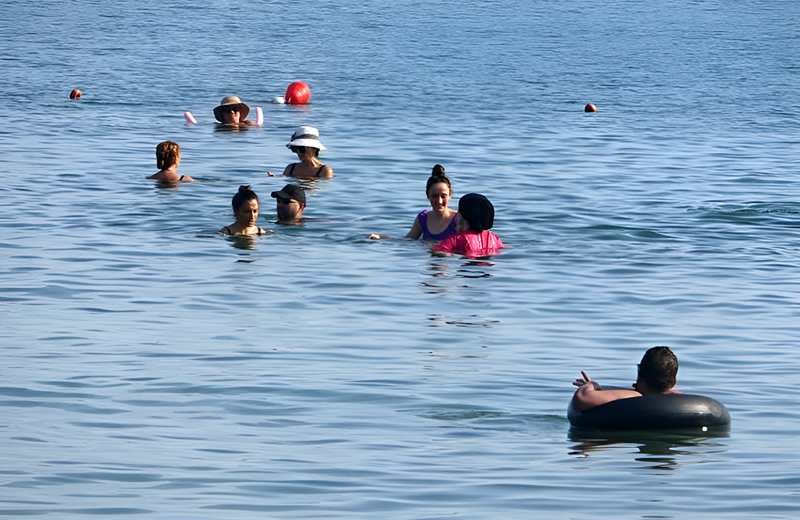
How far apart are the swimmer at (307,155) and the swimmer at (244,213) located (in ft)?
14.5

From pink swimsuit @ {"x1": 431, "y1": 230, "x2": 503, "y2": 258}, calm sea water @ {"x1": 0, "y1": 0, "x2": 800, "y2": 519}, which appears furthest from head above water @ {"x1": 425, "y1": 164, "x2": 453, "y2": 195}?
calm sea water @ {"x1": 0, "y1": 0, "x2": 800, "y2": 519}

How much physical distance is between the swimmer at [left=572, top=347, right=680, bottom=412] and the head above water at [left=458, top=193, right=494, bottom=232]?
653 centimetres

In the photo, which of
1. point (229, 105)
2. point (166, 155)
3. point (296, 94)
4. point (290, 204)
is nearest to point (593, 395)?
point (290, 204)

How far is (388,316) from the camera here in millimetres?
13484

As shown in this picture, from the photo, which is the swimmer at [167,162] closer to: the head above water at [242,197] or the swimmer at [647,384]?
the head above water at [242,197]

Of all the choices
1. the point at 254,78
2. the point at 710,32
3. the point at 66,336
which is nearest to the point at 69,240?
the point at 66,336

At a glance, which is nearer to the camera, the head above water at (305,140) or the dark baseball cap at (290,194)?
the dark baseball cap at (290,194)

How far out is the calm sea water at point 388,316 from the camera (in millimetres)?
8305

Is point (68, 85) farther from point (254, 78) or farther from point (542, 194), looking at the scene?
point (542, 194)

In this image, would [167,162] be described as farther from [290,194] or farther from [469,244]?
[469,244]

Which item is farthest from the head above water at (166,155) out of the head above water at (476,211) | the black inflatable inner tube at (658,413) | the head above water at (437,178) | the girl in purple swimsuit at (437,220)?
the black inflatable inner tube at (658,413)

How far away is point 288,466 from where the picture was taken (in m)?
8.59

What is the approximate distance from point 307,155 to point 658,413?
14.1 metres

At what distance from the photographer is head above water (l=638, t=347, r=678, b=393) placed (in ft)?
30.4
